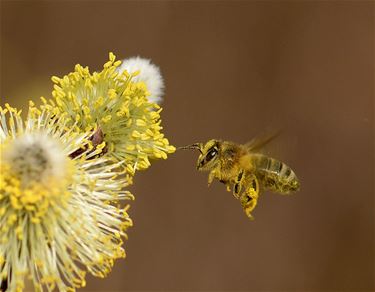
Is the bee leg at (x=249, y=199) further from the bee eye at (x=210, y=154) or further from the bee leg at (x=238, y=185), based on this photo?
the bee eye at (x=210, y=154)

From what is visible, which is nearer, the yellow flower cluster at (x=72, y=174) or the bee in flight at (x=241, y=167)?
the yellow flower cluster at (x=72, y=174)

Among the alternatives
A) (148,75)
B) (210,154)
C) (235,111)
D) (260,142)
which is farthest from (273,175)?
(235,111)


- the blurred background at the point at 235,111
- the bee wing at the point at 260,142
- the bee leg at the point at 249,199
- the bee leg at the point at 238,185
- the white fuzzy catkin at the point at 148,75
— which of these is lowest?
the bee leg at the point at 249,199

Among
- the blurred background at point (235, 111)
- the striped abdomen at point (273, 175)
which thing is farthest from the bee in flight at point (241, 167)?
the blurred background at point (235, 111)

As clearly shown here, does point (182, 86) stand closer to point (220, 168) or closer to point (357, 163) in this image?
point (357, 163)

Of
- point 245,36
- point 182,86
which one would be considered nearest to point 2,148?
point 182,86

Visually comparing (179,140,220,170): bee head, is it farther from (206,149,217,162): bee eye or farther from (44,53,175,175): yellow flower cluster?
(44,53,175,175): yellow flower cluster

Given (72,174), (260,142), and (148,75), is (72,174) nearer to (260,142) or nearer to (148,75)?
(148,75)

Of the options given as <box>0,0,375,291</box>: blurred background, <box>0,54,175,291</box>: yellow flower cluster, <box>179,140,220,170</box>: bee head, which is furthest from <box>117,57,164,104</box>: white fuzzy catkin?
<box>0,0,375,291</box>: blurred background
